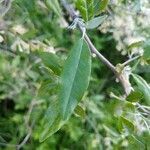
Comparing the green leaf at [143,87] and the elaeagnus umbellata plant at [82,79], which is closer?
the elaeagnus umbellata plant at [82,79]

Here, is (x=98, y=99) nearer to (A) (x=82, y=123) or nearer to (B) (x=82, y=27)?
(A) (x=82, y=123)

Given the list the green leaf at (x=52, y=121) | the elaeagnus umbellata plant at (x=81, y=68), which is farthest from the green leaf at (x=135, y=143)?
the green leaf at (x=52, y=121)

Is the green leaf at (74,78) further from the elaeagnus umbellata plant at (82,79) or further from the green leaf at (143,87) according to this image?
the green leaf at (143,87)

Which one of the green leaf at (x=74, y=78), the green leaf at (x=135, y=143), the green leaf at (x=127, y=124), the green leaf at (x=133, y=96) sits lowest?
the green leaf at (x=135, y=143)

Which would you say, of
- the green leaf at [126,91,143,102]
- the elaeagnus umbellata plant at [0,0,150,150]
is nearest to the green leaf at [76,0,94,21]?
the elaeagnus umbellata plant at [0,0,150,150]

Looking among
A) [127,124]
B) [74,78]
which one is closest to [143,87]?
[127,124]

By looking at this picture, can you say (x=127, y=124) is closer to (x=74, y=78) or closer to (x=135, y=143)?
(x=135, y=143)

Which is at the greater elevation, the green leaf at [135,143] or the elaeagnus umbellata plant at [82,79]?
the elaeagnus umbellata plant at [82,79]
